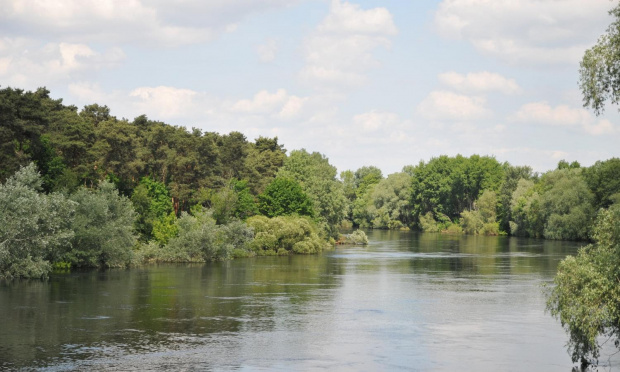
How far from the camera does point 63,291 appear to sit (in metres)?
55.2

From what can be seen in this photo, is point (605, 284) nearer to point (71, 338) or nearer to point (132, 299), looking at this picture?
point (71, 338)

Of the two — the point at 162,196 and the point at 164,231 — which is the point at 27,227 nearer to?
the point at 164,231

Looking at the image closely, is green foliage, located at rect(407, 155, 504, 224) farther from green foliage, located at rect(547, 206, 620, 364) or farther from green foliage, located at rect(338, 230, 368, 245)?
green foliage, located at rect(547, 206, 620, 364)

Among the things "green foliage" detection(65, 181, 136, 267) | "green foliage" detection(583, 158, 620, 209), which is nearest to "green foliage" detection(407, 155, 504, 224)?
"green foliage" detection(583, 158, 620, 209)

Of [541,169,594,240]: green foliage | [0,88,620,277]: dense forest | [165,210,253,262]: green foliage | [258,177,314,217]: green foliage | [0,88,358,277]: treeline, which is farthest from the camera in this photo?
[541,169,594,240]: green foliage

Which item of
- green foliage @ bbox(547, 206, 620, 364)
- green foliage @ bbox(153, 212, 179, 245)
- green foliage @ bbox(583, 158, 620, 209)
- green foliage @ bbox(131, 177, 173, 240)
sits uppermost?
green foliage @ bbox(583, 158, 620, 209)

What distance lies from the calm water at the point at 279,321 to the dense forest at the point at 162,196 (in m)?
4.30

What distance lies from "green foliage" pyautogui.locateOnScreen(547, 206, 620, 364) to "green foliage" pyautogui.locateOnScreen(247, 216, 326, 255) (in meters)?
68.7

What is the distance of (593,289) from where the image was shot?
1117 inches

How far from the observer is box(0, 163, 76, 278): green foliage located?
58969 millimetres

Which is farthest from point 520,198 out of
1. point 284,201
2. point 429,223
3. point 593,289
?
point 593,289

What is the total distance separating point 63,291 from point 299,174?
80271 millimetres

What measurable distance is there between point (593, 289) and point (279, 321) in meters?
21.5

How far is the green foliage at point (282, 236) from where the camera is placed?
9900cm
